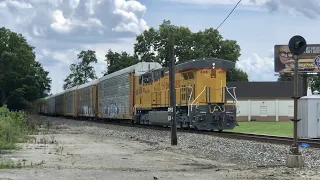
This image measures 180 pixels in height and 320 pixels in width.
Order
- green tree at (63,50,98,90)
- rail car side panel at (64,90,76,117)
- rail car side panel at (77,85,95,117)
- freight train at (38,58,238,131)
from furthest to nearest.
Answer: green tree at (63,50,98,90) → rail car side panel at (64,90,76,117) → rail car side panel at (77,85,95,117) → freight train at (38,58,238,131)

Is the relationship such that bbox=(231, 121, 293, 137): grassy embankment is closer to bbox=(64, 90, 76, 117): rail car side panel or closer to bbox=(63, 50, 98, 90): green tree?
bbox=(64, 90, 76, 117): rail car side panel

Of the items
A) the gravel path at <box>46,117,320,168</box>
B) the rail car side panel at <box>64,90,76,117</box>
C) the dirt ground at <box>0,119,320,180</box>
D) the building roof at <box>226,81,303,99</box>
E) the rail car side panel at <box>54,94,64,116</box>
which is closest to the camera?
the dirt ground at <box>0,119,320,180</box>

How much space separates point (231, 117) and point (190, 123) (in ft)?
6.89

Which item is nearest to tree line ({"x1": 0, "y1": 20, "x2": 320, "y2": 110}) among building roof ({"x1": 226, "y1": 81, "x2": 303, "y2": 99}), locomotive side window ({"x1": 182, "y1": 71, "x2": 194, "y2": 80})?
building roof ({"x1": 226, "y1": 81, "x2": 303, "y2": 99})

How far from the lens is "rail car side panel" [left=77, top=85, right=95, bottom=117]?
150 feet

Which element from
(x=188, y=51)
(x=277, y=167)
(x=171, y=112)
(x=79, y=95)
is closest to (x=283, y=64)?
(x=188, y=51)

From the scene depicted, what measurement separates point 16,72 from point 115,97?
31342 mm

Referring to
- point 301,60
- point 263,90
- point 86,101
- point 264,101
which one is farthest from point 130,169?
point 263,90

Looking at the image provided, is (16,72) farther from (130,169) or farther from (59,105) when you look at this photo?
(130,169)

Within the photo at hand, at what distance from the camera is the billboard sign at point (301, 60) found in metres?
55.1

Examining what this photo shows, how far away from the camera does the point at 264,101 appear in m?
65.2

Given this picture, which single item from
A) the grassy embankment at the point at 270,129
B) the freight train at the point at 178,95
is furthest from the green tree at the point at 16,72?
the grassy embankment at the point at 270,129

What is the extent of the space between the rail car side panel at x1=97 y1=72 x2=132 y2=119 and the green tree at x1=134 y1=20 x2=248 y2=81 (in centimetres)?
3297

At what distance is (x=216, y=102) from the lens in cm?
2308
